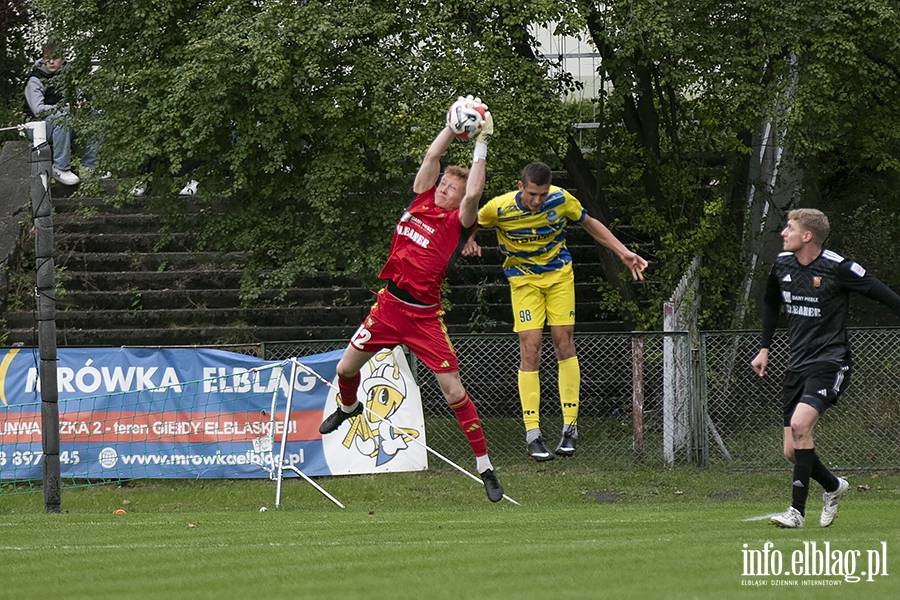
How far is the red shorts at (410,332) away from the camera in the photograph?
8812mm

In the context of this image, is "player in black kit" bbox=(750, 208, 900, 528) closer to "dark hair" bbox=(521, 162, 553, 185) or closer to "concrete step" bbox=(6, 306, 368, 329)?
"dark hair" bbox=(521, 162, 553, 185)

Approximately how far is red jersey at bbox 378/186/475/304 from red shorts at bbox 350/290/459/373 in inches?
5.5

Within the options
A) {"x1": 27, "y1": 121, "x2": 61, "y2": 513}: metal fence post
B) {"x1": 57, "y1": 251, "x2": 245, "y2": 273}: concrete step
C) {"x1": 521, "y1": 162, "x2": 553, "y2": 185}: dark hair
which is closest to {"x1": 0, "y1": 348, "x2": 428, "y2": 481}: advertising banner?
{"x1": 27, "y1": 121, "x2": 61, "y2": 513}: metal fence post

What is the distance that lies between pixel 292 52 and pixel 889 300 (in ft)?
27.1

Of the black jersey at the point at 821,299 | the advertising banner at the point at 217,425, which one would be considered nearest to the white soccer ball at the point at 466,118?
the black jersey at the point at 821,299

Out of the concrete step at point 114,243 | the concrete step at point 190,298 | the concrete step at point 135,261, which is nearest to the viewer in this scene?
the concrete step at point 190,298

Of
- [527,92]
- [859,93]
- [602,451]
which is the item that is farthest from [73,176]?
[859,93]

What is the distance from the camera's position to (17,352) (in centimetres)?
1365

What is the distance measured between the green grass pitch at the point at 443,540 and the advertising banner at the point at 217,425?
0.28 m

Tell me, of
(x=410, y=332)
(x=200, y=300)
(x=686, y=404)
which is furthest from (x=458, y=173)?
(x=200, y=300)

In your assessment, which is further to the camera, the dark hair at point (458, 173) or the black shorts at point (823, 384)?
the dark hair at point (458, 173)

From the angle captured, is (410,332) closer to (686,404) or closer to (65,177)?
(686,404)

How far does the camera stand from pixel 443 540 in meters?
8.30

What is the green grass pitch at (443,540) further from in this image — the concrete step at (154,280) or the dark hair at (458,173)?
the concrete step at (154,280)
